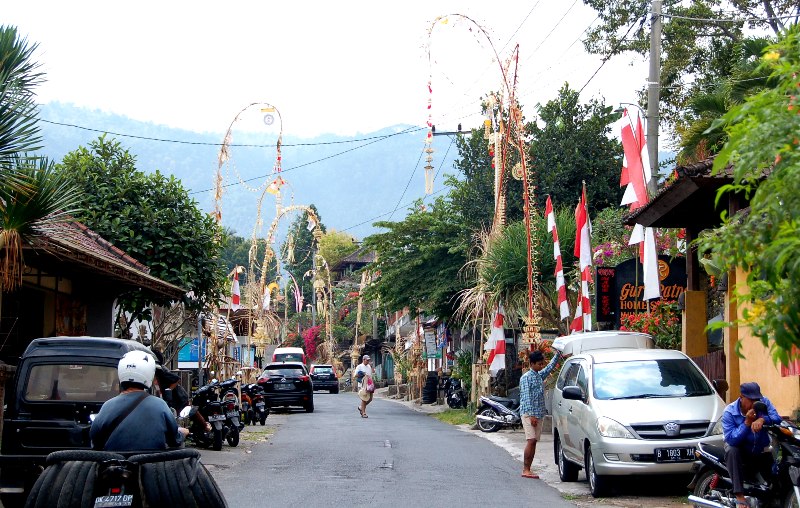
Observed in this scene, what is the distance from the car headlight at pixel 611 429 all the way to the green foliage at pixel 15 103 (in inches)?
307

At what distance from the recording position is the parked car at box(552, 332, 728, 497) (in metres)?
12.8

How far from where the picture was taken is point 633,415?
43.0ft

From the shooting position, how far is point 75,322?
2039 cm

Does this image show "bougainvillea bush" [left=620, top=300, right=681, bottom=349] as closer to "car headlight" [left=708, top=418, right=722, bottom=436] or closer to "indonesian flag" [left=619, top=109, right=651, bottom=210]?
"indonesian flag" [left=619, top=109, right=651, bottom=210]

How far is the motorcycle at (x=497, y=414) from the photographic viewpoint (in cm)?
2636

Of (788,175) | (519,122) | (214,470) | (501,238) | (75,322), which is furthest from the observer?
(501,238)

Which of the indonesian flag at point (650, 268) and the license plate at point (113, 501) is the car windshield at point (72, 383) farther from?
the indonesian flag at point (650, 268)

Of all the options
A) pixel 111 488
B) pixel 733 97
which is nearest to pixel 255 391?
pixel 733 97

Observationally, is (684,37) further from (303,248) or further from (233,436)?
(303,248)

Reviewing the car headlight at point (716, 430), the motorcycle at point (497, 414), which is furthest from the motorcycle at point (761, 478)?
the motorcycle at point (497, 414)

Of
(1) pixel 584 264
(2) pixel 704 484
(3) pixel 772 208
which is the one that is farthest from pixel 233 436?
(3) pixel 772 208

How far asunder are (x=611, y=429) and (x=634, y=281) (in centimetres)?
1070

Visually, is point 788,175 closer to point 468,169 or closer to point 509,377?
point 509,377

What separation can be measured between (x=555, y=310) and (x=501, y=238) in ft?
9.04
